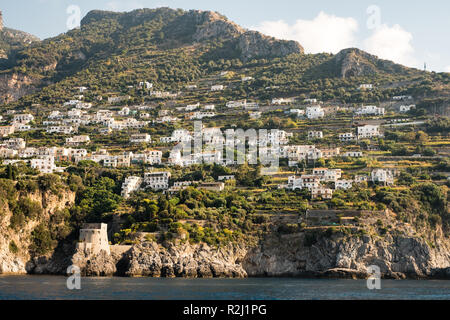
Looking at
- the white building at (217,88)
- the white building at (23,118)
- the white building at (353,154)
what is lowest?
the white building at (353,154)

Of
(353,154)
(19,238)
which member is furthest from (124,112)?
(19,238)

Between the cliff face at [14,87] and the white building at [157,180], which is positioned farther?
the cliff face at [14,87]

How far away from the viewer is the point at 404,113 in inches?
4048

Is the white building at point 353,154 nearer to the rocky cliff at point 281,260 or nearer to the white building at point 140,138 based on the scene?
the rocky cliff at point 281,260

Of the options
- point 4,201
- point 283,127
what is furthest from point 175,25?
point 4,201

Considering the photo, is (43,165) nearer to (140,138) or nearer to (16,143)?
(16,143)

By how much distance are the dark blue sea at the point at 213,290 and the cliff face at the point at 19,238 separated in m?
4.68

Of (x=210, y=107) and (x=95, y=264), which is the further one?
(x=210, y=107)

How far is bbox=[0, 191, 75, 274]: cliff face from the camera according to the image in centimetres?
5888

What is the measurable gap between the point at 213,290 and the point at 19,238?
24427 millimetres

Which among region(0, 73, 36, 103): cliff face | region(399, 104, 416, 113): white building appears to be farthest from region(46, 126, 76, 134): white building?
region(399, 104, 416, 113): white building

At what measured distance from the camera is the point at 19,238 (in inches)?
2427

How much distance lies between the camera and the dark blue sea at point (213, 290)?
135ft

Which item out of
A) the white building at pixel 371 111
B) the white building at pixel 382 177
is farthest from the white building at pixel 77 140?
the white building at pixel 382 177
